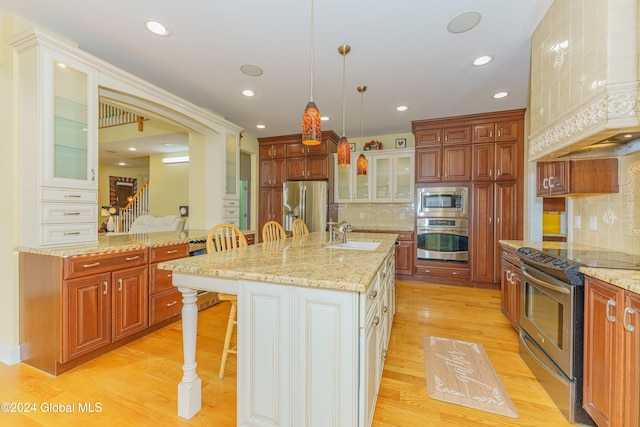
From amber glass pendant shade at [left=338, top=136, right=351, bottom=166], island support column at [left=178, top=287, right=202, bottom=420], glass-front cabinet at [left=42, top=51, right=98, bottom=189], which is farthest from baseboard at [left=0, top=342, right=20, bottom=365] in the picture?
amber glass pendant shade at [left=338, top=136, right=351, bottom=166]

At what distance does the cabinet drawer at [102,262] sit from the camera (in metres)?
1.95

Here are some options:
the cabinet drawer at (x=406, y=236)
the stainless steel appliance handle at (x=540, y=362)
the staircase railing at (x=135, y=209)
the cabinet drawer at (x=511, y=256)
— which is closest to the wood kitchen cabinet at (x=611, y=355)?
the stainless steel appliance handle at (x=540, y=362)

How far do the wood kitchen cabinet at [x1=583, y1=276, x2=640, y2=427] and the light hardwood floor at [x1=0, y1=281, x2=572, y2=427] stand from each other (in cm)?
32

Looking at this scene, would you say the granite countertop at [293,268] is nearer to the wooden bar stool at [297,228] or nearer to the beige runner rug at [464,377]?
the beige runner rug at [464,377]

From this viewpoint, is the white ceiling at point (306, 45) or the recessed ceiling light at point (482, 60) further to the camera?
the recessed ceiling light at point (482, 60)

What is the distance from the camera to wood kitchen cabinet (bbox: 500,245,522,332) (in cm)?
246

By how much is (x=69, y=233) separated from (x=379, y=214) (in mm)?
4349

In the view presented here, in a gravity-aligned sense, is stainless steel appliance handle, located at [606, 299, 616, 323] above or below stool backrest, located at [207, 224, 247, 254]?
below

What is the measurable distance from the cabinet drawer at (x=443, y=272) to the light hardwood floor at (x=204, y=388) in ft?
4.80

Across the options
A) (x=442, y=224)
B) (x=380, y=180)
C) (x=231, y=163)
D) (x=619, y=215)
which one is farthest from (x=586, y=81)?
(x=231, y=163)

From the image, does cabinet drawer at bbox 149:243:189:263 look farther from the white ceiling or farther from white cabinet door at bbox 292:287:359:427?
white cabinet door at bbox 292:287:359:427

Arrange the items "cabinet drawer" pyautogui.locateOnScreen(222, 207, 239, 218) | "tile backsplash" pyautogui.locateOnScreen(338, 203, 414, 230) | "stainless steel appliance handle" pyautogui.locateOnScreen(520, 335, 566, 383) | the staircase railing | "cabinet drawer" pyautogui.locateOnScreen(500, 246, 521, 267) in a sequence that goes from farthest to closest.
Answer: the staircase railing → "tile backsplash" pyautogui.locateOnScreen(338, 203, 414, 230) → "cabinet drawer" pyautogui.locateOnScreen(222, 207, 239, 218) → "cabinet drawer" pyautogui.locateOnScreen(500, 246, 521, 267) → "stainless steel appliance handle" pyautogui.locateOnScreen(520, 335, 566, 383)

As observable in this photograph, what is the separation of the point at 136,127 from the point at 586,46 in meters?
6.20

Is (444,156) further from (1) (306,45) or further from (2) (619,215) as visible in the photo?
(1) (306,45)
